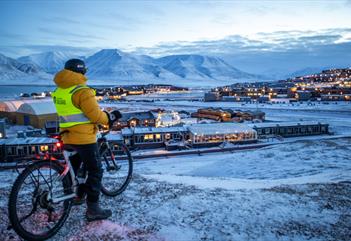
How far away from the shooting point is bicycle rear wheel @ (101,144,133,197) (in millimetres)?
6309

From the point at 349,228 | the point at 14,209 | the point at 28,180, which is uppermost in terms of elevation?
the point at 28,180

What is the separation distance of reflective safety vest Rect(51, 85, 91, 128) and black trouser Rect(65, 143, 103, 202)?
0.38 meters

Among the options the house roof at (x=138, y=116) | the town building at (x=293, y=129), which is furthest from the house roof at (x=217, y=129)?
the house roof at (x=138, y=116)

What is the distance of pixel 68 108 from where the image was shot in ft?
15.2

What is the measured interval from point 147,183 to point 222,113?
51.2m

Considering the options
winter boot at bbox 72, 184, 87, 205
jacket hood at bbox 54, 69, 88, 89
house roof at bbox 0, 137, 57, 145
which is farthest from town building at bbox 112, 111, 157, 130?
jacket hood at bbox 54, 69, 88, 89

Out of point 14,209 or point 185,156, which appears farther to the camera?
point 185,156

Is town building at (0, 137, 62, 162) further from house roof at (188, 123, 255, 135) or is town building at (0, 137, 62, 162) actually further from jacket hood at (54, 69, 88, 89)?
jacket hood at (54, 69, 88, 89)

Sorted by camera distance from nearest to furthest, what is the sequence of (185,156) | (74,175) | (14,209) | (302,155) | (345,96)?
(14,209) → (74,175) → (302,155) → (185,156) → (345,96)

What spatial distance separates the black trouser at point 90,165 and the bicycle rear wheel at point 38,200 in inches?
10.2

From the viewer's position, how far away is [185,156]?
30.6 m

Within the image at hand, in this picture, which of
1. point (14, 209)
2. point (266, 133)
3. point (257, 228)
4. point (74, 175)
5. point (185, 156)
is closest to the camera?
point (14, 209)

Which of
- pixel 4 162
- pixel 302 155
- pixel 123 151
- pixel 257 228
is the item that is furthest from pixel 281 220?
pixel 4 162

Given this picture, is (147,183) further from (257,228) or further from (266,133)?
(266,133)
